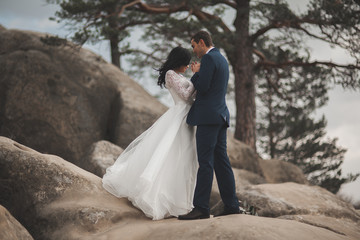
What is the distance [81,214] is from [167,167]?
1168 millimetres

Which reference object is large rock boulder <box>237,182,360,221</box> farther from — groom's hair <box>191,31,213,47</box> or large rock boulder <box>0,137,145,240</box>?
groom's hair <box>191,31,213,47</box>

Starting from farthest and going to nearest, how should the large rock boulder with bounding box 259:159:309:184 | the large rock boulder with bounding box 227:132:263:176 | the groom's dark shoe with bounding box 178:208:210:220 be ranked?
the large rock boulder with bounding box 259:159:309:184
the large rock boulder with bounding box 227:132:263:176
the groom's dark shoe with bounding box 178:208:210:220

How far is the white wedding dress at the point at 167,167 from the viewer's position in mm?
4559

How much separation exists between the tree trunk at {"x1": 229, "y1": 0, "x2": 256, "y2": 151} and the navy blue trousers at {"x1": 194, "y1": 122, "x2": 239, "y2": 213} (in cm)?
788

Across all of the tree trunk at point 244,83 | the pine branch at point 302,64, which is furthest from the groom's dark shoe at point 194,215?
the pine branch at point 302,64

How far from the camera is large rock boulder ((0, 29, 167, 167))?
32.1 feet

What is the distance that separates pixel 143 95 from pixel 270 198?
5.71m

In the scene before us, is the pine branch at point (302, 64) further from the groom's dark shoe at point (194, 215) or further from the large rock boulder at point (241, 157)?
the groom's dark shoe at point (194, 215)

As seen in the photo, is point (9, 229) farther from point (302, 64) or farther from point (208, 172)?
point (302, 64)

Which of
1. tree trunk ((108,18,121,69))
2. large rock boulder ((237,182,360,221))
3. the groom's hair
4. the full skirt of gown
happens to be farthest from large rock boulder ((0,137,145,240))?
tree trunk ((108,18,121,69))

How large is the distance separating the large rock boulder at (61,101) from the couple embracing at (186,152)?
5.10 m

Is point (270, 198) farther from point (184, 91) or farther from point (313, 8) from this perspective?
point (313, 8)

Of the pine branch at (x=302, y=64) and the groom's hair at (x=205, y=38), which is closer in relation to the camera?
the groom's hair at (x=205, y=38)

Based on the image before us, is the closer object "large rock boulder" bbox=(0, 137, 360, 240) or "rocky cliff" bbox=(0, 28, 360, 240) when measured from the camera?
"large rock boulder" bbox=(0, 137, 360, 240)
